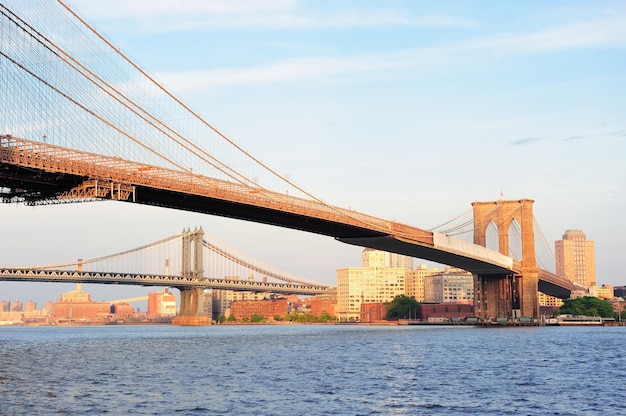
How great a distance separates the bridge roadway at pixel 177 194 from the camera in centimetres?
4559

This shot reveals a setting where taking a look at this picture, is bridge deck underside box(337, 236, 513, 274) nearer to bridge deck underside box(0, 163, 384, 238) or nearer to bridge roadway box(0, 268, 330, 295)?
bridge deck underside box(0, 163, 384, 238)

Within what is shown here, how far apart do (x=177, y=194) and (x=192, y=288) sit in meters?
99.5

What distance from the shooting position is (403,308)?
18475cm

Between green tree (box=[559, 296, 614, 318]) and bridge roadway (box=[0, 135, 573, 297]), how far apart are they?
A: 5758 centimetres

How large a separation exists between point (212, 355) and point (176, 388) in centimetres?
1768

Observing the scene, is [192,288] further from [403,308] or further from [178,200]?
[178,200]

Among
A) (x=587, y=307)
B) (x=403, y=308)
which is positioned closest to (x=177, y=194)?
(x=587, y=307)

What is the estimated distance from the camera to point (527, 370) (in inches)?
1517

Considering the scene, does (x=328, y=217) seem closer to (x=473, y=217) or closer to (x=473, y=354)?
(x=473, y=354)

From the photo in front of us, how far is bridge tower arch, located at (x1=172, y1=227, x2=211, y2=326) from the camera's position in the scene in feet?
512

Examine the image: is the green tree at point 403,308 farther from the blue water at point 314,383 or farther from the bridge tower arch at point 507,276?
the blue water at point 314,383

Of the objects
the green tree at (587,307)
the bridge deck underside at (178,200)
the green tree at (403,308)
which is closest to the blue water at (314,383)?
the bridge deck underside at (178,200)

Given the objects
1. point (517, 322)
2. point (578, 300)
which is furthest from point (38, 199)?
point (578, 300)

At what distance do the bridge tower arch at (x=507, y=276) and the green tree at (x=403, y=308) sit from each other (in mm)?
75553
